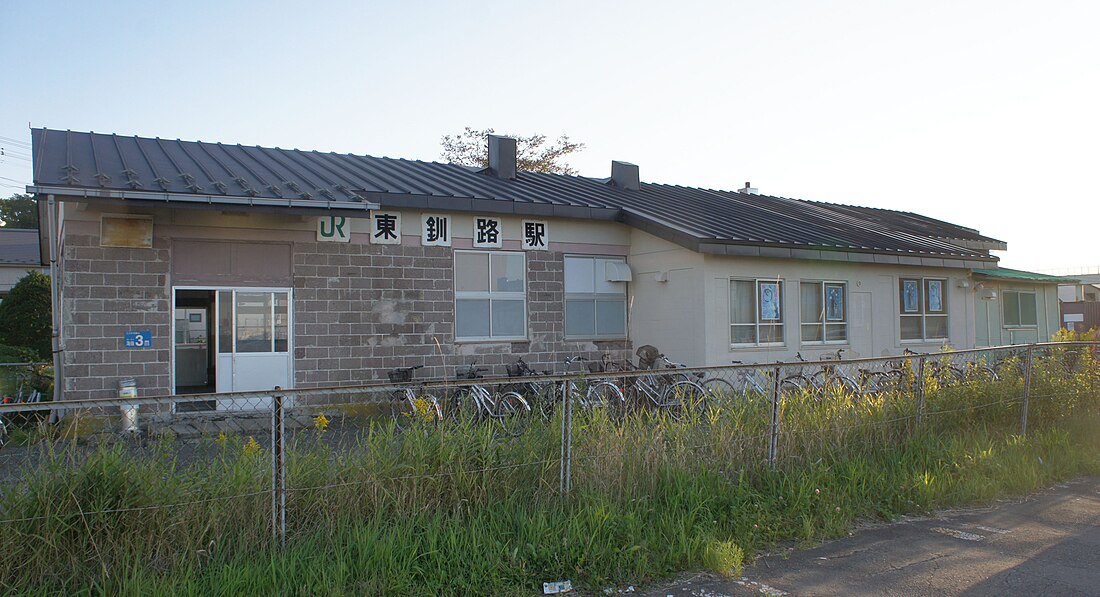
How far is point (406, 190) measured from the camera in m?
12.1

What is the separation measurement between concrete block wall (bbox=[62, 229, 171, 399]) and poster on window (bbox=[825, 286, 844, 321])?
429 inches

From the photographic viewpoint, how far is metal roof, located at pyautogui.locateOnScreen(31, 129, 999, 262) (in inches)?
395

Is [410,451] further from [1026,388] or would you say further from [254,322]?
[254,322]

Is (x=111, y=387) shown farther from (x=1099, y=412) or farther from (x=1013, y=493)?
(x=1099, y=412)

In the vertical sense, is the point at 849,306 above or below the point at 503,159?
below

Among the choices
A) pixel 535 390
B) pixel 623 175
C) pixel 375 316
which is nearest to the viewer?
pixel 535 390

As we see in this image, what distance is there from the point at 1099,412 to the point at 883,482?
4.33 meters

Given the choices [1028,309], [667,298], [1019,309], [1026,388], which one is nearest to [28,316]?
[667,298]

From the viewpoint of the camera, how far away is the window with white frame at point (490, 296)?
12.6m

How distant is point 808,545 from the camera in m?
5.41

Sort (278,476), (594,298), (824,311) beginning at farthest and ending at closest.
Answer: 1. (824,311)
2. (594,298)
3. (278,476)

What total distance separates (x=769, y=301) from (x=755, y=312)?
0.41m

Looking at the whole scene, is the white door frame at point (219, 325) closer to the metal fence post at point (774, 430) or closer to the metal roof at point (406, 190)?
the metal roof at point (406, 190)

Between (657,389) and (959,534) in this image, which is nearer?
(959,534)
